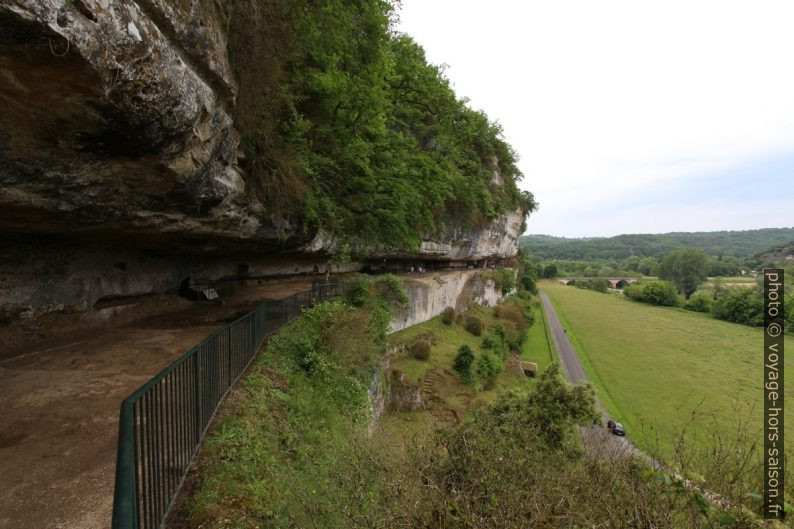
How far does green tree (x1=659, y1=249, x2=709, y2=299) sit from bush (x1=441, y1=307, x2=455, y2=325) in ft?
290

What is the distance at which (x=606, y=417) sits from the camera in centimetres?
2158

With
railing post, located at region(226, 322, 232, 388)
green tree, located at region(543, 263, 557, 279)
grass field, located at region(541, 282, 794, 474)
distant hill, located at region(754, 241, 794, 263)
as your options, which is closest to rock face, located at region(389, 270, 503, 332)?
grass field, located at region(541, 282, 794, 474)

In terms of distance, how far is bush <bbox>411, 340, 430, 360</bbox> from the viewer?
18.5 m

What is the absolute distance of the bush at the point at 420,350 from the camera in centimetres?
1850

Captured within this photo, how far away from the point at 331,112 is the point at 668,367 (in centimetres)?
3819

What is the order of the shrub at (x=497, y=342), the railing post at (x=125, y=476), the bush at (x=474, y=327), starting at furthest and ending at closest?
1. the bush at (x=474, y=327)
2. the shrub at (x=497, y=342)
3. the railing post at (x=125, y=476)

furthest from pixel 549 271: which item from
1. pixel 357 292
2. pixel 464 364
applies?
pixel 357 292

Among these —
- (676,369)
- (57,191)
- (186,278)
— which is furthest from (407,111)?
(676,369)

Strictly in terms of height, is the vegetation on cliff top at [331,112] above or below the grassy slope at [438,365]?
above

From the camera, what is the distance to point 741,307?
53.1m

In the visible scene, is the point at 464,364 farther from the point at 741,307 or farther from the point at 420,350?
the point at 741,307

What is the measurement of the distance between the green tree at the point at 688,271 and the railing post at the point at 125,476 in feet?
358

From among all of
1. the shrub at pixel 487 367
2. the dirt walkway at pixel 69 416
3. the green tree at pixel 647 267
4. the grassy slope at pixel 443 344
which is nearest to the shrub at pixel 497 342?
the grassy slope at pixel 443 344

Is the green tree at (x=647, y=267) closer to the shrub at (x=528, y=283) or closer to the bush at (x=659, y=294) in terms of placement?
the bush at (x=659, y=294)
